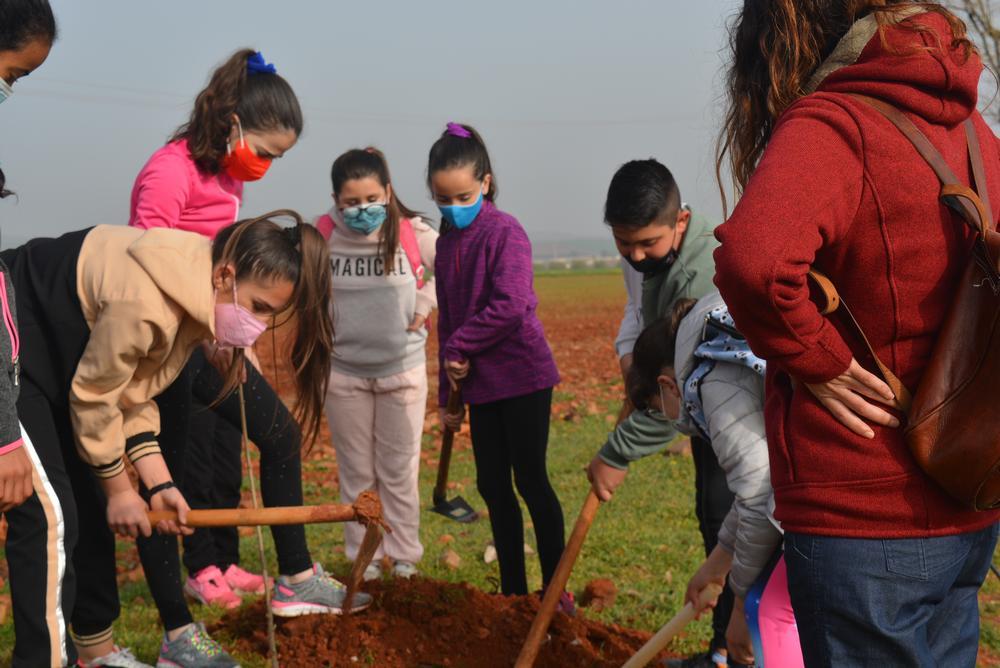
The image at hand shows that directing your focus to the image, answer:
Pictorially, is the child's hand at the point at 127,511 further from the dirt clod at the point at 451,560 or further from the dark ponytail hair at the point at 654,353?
the dirt clod at the point at 451,560

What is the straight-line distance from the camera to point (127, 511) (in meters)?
3.29

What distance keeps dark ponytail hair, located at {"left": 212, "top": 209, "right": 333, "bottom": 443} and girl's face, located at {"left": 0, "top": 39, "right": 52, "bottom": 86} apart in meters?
0.89

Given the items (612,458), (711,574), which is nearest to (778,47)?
(711,574)

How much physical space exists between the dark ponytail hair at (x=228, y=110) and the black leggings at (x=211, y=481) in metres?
1.12

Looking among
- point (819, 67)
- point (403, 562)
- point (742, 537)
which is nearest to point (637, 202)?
point (742, 537)

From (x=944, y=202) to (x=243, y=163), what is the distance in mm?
3194

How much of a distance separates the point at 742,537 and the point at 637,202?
1.49m

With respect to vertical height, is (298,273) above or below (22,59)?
below

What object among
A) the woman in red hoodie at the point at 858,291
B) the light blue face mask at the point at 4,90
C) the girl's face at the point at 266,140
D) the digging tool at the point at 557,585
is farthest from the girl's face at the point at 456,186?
the woman in red hoodie at the point at 858,291

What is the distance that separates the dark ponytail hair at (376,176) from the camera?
482cm

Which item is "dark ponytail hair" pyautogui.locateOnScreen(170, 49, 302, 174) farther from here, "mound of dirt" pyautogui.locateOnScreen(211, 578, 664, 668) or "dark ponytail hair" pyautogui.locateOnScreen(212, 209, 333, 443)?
"mound of dirt" pyautogui.locateOnScreen(211, 578, 664, 668)

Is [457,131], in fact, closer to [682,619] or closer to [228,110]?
[228,110]

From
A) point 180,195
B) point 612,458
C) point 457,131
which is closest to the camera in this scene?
point 612,458

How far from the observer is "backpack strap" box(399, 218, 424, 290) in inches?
197
